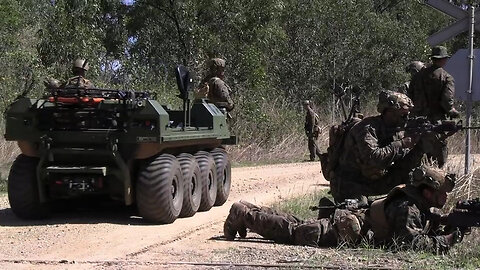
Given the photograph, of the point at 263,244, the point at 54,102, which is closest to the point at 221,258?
the point at 263,244

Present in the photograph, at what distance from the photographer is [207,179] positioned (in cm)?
1118

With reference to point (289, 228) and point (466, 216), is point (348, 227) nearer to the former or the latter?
point (289, 228)

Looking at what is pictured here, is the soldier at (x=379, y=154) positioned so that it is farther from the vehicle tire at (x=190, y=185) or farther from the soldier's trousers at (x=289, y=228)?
the vehicle tire at (x=190, y=185)

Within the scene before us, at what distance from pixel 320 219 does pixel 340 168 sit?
0.94m

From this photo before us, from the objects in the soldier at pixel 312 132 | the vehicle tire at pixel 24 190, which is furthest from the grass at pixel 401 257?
the soldier at pixel 312 132

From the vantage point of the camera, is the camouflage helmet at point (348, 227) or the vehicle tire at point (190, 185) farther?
the vehicle tire at point (190, 185)

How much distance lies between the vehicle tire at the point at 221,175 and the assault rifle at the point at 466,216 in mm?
5245

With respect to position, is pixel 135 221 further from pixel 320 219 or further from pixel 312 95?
pixel 312 95

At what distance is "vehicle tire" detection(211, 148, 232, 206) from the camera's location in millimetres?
11875

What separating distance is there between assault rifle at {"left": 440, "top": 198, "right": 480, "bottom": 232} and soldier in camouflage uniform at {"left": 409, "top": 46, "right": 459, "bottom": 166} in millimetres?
3800

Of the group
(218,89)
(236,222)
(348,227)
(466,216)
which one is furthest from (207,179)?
(466,216)

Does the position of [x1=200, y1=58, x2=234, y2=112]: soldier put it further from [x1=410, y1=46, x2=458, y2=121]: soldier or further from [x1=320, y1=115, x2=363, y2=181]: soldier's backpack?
[x1=320, y1=115, x2=363, y2=181]: soldier's backpack

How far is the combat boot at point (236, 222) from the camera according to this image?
8.30 meters

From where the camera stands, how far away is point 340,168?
8.94 m
